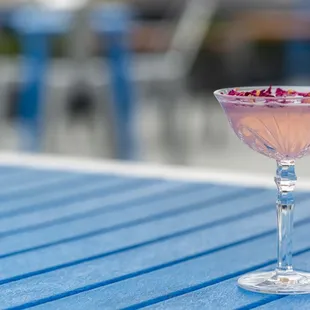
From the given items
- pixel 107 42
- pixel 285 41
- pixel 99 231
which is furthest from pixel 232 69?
pixel 99 231

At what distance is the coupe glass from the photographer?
4.07 feet

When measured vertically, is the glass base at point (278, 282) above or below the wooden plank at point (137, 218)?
below

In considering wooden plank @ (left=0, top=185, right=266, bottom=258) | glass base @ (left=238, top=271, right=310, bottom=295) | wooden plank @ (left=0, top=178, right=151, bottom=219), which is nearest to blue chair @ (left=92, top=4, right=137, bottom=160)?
wooden plank @ (left=0, top=178, right=151, bottom=219)

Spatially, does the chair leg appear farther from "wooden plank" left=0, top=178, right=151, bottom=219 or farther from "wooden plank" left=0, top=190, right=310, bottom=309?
"wooden plank" left=0, top=190, right=310, bottom=309

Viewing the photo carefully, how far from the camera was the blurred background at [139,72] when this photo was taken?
6531mm

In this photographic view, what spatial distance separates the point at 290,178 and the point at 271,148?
6 centimetres

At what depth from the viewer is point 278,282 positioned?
1.34 metres

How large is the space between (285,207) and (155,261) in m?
0.27

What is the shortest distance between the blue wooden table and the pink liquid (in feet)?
0.63

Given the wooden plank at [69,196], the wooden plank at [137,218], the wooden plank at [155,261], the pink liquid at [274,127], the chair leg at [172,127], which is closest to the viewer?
the pink liquid at [274,127]

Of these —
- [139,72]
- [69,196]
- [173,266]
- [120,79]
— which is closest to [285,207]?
[173,266]

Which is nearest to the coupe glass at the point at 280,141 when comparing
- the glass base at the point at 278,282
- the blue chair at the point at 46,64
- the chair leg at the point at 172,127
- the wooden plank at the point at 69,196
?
the glass base at the point at 278,282

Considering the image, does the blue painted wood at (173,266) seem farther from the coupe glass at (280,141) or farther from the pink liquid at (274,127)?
the pink liquid at (274,127)

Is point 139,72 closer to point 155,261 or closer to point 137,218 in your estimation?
point 137,218
